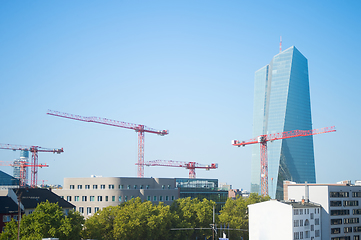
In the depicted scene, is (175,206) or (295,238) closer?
(295,238)

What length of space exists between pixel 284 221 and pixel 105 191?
55175 mm

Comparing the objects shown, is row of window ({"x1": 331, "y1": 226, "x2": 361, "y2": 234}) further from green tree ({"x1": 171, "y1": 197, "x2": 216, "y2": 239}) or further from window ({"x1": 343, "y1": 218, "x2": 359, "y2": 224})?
green tree ({"x1": 171, "y1": 197, "x2": 216, "y2": 239})

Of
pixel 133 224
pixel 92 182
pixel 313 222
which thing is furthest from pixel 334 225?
pixel 92 182

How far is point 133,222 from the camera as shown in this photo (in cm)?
9488

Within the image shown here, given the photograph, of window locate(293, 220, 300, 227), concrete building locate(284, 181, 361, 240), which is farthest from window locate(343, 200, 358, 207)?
window locate(293, 220, 300, 227)

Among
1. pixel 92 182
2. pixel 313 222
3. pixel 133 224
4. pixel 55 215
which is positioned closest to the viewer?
pixel 55 215

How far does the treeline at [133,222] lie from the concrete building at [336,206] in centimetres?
2110

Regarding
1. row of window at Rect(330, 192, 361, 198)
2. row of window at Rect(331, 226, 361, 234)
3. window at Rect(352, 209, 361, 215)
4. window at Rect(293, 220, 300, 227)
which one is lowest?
row of window at Rect(331, 226, 361, 234)

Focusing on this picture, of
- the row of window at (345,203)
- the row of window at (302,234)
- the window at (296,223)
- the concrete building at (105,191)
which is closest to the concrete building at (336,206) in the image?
the row of window at (345,203)

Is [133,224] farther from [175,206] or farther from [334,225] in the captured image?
[334,225]

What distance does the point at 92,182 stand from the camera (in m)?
132

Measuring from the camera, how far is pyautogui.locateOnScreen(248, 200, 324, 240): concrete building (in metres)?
106

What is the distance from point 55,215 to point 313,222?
70.5 meters

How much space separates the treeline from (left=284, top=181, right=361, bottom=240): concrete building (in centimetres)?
2110
